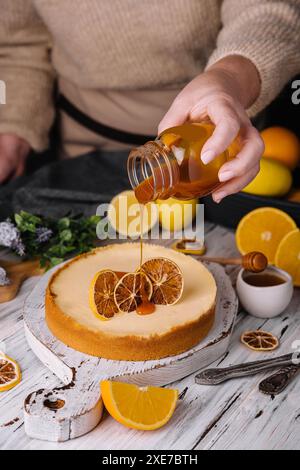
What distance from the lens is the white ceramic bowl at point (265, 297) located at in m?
1.47

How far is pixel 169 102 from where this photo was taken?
2189mm

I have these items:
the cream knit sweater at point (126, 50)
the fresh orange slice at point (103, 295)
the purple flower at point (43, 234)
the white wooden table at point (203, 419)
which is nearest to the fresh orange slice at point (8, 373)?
the white wooden table at point (203, 419)

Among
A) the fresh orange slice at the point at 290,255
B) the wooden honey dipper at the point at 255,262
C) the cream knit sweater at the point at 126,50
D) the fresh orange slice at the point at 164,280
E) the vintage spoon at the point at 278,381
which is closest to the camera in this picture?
the vintage spoon at the point at 278,381

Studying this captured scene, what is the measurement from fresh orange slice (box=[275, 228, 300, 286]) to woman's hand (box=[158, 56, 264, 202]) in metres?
0.30

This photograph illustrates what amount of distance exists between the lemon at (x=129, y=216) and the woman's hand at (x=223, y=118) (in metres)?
0.47

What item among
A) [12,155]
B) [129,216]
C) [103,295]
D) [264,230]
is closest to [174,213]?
[129,216]

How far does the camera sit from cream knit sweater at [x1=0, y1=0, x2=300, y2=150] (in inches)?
68.8

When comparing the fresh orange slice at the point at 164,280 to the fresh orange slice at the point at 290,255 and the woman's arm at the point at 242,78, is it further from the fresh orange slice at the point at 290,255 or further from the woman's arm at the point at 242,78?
the fresh orange slice at the point at 290,255

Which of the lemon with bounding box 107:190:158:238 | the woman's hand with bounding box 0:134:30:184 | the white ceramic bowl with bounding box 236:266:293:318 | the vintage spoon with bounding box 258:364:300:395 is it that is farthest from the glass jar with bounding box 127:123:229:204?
the woman's hand with bounding box 0:134:30:184

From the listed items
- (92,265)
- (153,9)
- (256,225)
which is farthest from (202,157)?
(153,9)

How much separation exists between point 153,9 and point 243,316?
1.00m

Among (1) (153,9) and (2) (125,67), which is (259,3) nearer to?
(1) (153,9)

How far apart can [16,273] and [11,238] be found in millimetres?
94

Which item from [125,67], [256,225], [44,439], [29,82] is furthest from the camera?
[29,82]
